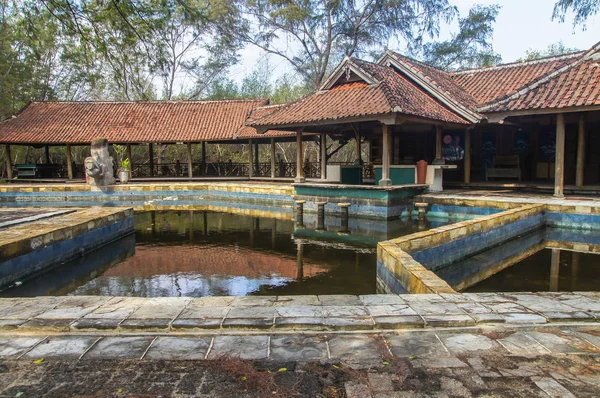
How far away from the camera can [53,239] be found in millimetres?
7434

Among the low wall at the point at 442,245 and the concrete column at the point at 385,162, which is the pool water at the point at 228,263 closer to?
the low wall at the point at 442,245

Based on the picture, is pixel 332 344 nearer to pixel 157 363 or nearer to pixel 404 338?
pixel 404 338

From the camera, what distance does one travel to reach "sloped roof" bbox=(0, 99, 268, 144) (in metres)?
20.8

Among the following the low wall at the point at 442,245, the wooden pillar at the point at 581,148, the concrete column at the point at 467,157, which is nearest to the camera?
the low wall at the point at 442,245

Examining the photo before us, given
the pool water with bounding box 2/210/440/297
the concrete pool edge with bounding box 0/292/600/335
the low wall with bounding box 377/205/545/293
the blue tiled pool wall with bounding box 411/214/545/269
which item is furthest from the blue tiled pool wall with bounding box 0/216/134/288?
the blue tiled pool wall with bounding box 411/214/545/269

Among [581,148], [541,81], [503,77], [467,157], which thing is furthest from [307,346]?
[503,77]

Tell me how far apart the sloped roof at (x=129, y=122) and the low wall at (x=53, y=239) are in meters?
11.4

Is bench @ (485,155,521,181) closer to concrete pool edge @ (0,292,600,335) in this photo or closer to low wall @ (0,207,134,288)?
concrete pool edge @ (0,292,600,335)

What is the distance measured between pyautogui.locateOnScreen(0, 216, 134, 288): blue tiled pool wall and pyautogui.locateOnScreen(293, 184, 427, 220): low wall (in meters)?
5.56

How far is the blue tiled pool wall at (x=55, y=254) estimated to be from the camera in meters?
6.37

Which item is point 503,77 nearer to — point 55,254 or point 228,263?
point 228,263

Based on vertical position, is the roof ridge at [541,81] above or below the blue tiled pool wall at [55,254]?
above

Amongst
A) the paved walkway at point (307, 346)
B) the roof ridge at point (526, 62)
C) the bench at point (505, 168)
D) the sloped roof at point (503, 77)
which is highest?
the roof ridge at point (526, 62)

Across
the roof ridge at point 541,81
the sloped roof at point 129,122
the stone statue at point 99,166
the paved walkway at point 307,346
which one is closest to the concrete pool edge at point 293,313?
the paved walkway at point 307,346
